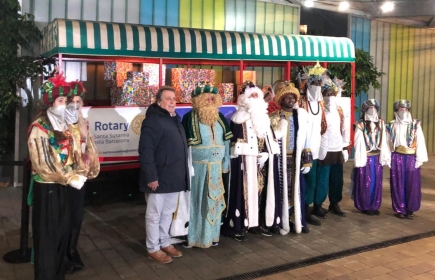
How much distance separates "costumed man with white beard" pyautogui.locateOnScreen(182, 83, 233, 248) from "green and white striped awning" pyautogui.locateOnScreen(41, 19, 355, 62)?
7.55 feet

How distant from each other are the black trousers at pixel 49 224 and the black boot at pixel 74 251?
1.11 ft

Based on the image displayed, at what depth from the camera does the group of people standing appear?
4691 mm

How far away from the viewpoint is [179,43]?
7422 mm

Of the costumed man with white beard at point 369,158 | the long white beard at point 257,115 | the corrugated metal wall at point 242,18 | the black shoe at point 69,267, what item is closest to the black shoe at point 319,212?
the costumed man with white beard at point 369,158

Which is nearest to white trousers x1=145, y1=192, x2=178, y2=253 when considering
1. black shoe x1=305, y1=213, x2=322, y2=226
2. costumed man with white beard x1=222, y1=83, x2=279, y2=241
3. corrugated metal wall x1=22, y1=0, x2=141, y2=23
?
costumed man with white beard x1=222, y1=83, x2=279, y2=241


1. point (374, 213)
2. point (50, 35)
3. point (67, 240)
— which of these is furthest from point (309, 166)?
point (50, 35)

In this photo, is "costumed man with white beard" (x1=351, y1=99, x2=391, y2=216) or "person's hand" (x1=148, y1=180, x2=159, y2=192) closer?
"person's hand" (x1=148, y1=180, x2=159, y2=192)

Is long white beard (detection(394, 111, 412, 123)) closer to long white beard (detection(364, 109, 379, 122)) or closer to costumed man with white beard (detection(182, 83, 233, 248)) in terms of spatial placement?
long white beard (detection(364, 109, 379, 122))

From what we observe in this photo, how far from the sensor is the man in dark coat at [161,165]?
4547mm

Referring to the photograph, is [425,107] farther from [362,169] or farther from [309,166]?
[309,166]

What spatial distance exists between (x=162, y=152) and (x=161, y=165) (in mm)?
129

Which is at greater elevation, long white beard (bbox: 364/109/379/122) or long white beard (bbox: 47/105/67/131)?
long white beard (bbox: 364/109/379/122)

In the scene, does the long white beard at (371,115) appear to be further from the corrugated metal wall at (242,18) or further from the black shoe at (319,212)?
the corrugated metal wall at (242,18)

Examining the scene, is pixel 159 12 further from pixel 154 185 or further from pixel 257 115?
pixel 154 185
